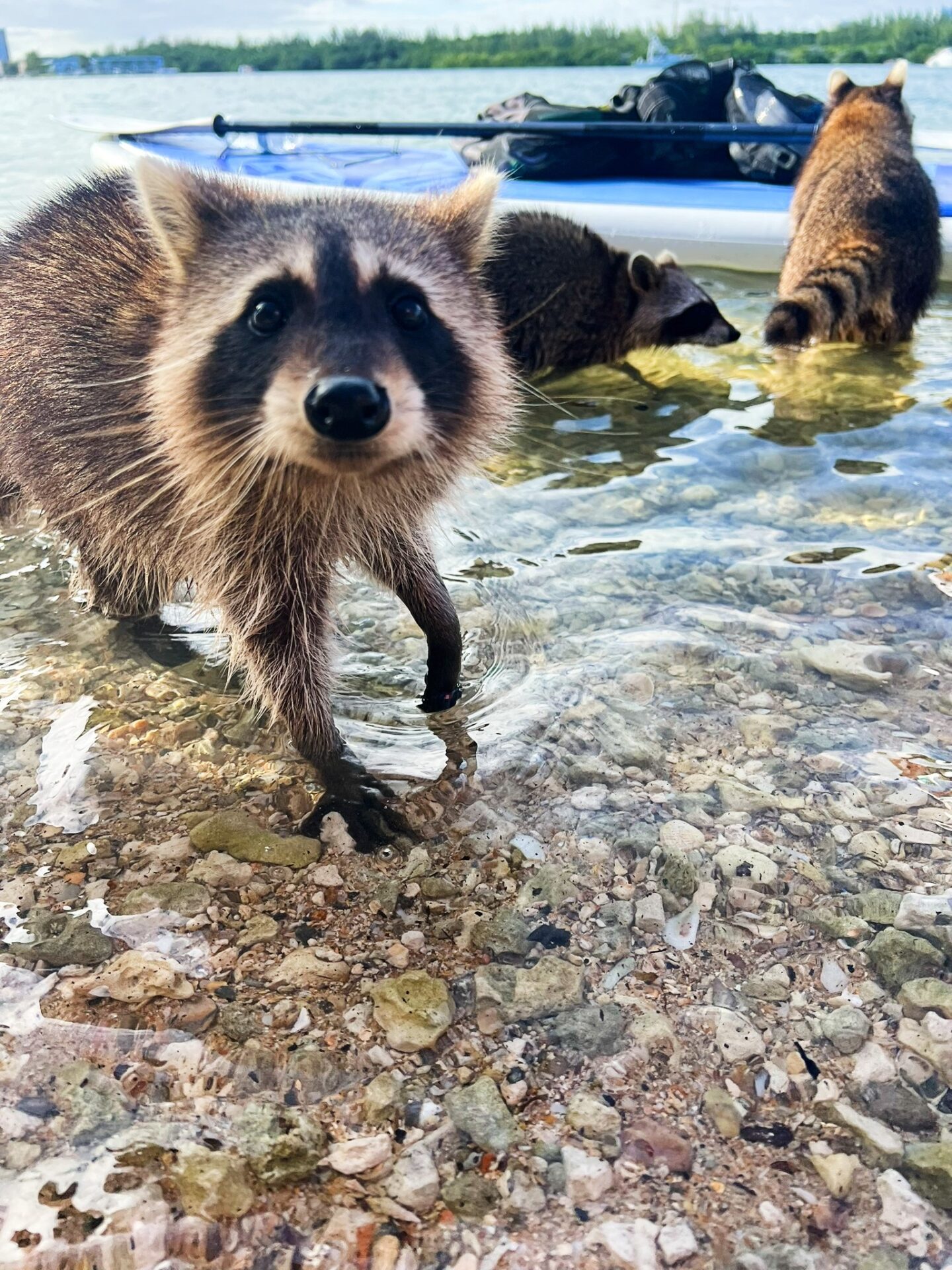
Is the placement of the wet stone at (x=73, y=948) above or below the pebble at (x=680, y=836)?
below

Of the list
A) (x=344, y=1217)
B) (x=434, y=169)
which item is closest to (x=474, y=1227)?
(x=344, y=1217)

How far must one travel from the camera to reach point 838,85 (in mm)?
7008

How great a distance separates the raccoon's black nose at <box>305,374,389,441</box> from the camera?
1.88 metres

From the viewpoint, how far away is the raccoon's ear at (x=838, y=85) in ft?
22.9

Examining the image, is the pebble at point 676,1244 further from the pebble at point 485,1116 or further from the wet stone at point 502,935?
the wet stone at point 502,935

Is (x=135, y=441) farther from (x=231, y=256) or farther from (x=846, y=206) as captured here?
(x=846, y=206)

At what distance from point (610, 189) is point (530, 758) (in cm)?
691

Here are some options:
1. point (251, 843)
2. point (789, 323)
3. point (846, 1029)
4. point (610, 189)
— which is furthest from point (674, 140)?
point (846, 1029)

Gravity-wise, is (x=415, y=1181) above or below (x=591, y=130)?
below

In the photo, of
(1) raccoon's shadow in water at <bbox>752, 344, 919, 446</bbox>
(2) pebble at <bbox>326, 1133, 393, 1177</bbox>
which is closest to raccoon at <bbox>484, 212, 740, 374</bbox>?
(1) raccoon's shadow in water at <bbox>752, 344, 919, 446</bbox>

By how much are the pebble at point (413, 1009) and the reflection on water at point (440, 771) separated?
33 mm

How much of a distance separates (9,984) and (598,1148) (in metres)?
1.16

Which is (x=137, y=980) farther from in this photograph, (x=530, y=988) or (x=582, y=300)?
(x=582, y=300)

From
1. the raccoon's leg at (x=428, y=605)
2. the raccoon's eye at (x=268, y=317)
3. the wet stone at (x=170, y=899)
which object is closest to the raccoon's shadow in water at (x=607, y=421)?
the raccoon's leg at (x=428, y=605)
